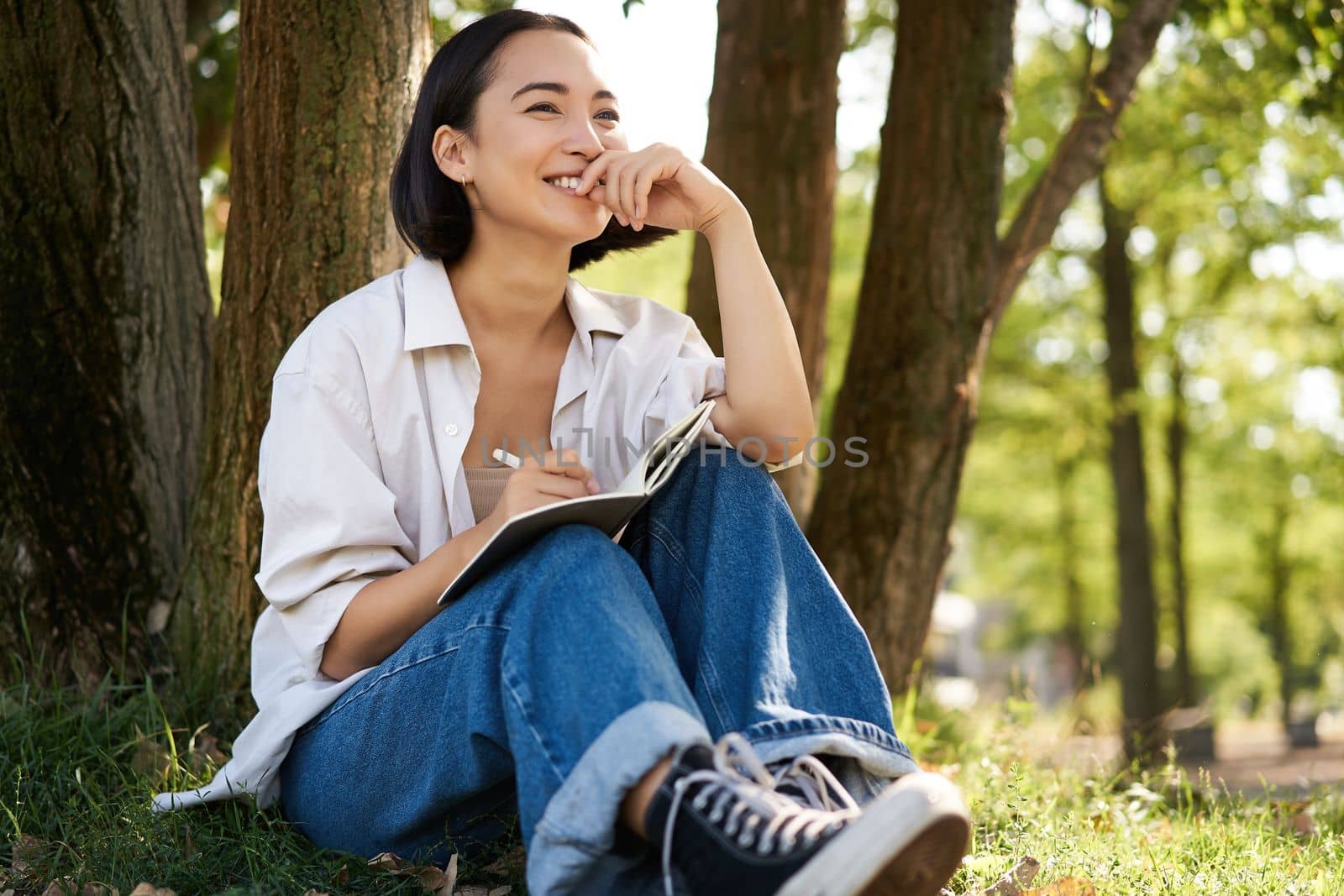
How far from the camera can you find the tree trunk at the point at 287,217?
343cm

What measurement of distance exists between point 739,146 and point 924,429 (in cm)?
130

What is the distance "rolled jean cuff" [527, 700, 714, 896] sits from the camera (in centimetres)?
180

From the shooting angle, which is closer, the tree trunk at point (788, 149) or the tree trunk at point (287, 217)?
the tree trunk at point (287, 217)

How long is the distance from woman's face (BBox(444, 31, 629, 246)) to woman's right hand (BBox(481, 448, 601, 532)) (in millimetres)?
674

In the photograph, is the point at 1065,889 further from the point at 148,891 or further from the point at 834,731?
the point at 148,891

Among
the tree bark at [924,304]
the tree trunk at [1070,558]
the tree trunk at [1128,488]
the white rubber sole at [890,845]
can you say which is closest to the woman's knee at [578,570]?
the white rubber sole at [890,845]

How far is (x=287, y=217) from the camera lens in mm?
3457

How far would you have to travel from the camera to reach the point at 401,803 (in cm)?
225

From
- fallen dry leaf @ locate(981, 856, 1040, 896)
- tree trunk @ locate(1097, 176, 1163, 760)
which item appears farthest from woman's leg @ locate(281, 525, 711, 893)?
tree trunk @ locate(1097, 176, 1163, 760)

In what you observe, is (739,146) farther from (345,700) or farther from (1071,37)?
(1071,37)

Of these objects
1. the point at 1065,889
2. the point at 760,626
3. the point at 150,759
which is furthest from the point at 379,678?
the point at 1065,889

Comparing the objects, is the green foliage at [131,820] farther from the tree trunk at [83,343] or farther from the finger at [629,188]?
the finger at [629,188]

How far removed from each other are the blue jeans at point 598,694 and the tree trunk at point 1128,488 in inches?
361

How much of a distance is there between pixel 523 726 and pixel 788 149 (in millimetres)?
3299
